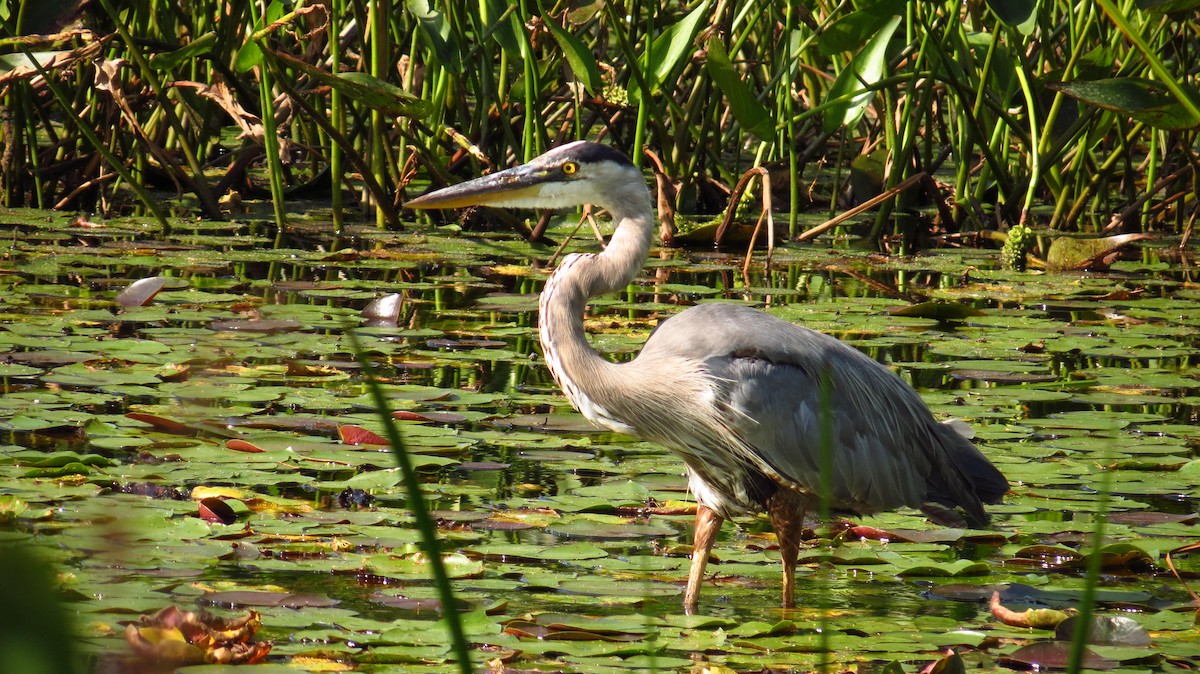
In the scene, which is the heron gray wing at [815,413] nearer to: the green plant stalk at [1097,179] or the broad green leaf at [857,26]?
the broad green leaf at [857,26]

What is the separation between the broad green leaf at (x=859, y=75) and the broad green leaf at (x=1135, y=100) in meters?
1.81

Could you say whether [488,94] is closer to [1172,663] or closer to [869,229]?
[869,229]

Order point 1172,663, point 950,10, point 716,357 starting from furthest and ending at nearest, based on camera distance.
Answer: point 950,10 < point 716,357 < point 1172,663

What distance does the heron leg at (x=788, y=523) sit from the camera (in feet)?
10.8

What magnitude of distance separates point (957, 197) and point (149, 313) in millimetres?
A: 4751

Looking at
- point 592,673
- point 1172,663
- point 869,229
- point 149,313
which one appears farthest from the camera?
point 869,229

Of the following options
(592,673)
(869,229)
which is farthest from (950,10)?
(592,673)

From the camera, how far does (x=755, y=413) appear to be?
3.34 meters

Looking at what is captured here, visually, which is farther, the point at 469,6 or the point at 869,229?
the point at 869,229

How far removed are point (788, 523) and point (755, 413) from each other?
0.28m

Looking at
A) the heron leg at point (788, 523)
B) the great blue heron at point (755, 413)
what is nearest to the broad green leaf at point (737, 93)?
the great blue heron at point (755, 413)

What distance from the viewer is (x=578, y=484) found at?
3820mm

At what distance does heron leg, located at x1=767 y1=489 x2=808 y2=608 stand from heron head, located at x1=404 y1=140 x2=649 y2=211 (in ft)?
2.93

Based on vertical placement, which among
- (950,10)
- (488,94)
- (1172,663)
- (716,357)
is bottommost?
(1172,663)
